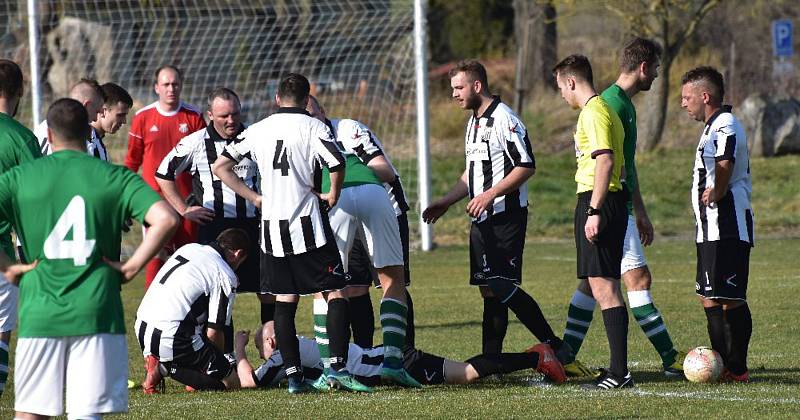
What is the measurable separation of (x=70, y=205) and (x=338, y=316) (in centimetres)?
305

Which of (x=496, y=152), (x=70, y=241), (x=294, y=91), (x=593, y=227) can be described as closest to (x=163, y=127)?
(x=294, y=91)

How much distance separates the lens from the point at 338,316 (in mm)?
7852

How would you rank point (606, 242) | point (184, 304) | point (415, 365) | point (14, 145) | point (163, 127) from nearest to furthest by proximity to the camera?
point (14, 145) → point (606, 242) → point (184, 304) → point (415, 365) → point (163, 127)

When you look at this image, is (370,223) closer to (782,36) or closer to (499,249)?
(499,249)

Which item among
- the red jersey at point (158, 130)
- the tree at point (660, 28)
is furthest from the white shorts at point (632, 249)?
the tree at point (660, 28)

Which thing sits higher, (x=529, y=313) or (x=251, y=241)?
(x=251, y=241)

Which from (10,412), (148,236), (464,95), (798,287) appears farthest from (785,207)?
(148,236)

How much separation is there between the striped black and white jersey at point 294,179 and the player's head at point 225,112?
5.00 feet

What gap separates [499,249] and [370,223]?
0.88m

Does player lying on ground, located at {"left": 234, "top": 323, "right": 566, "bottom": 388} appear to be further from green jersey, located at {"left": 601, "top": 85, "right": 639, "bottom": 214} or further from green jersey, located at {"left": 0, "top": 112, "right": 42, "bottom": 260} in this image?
green jersey, located at {"left": 0, "top": 112, "right": 42, "bottom": 260}

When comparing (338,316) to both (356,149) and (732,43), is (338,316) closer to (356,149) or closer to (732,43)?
(356,149)

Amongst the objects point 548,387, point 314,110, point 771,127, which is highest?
point 771,127

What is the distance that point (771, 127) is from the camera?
23.9m

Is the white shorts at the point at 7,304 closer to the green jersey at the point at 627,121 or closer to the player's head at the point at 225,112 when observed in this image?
the player's head at the point at 225,112
